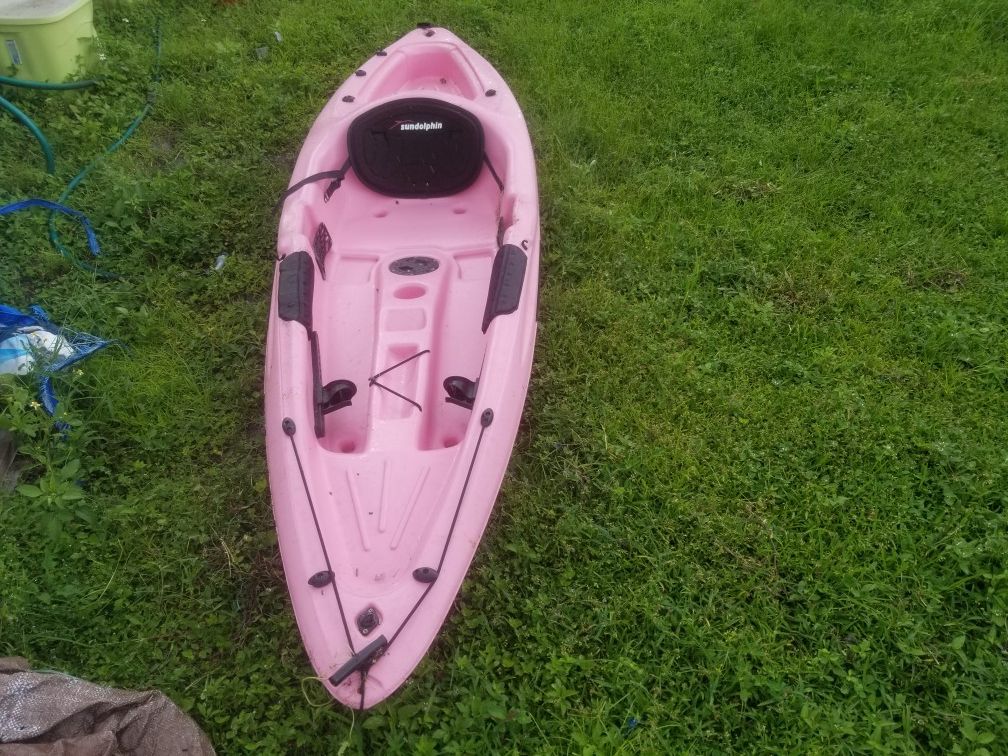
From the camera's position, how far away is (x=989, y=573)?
2506mm

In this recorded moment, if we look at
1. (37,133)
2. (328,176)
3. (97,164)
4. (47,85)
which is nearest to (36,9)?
(47,85)

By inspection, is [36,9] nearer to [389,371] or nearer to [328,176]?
[328,176]

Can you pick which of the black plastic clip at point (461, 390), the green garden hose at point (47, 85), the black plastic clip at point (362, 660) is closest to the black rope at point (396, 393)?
the black plastic clip at point (461, 390)

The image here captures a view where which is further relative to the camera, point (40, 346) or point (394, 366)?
point (40, 346)

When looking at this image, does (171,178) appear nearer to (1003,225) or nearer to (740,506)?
(740,506)

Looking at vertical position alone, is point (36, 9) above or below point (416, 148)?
above

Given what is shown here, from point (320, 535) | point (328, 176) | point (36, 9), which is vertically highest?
point (36, 9)

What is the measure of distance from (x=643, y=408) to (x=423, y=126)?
1.79m

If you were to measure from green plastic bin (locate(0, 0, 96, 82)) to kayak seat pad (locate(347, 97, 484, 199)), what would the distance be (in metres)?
2.41

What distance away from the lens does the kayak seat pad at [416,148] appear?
3.53 metres

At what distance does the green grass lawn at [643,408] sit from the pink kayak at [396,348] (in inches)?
13.6

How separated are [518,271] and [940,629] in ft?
6.50

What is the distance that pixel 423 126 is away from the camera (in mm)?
3535

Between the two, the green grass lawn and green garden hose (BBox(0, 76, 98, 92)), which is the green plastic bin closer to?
green garden hose (BBox(0, 76, 98, 92))
